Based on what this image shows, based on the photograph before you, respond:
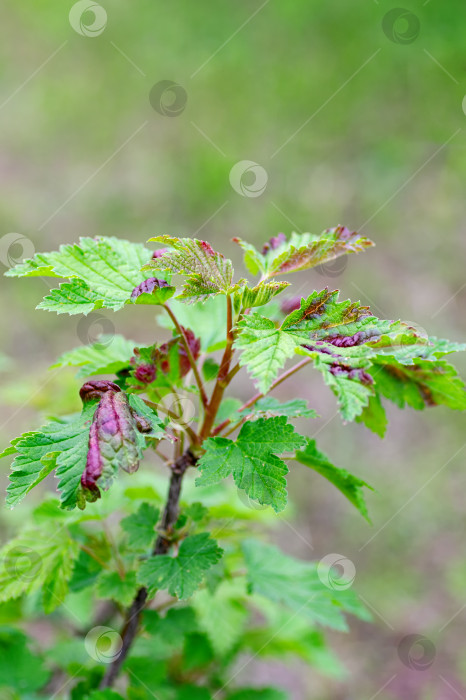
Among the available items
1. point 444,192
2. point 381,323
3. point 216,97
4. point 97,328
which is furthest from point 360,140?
point 381,323

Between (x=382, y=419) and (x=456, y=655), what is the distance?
207 centimetres

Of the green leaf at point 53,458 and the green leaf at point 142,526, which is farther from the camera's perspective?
the green leaf at point 142,526

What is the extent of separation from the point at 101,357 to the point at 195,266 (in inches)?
13.0

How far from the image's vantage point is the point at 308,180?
452 centimetres

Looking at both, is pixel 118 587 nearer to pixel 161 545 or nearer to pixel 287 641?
pixel 161 545

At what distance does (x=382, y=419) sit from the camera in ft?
3.95

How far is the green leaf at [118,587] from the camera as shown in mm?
1210

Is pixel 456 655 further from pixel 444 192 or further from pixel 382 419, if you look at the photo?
pixel 444 192
